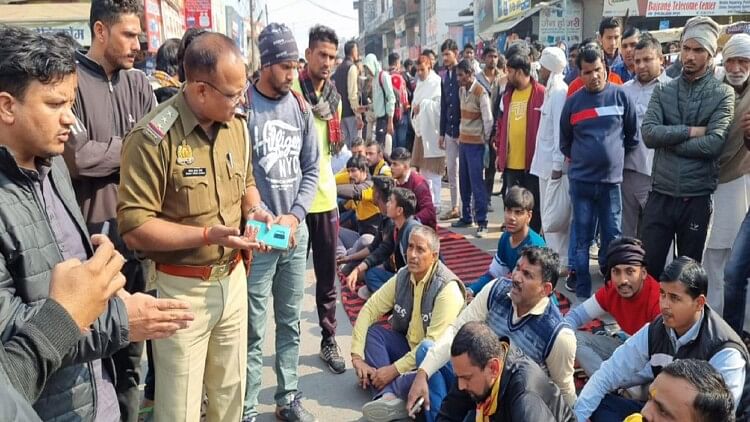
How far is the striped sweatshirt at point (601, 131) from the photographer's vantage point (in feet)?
14.8

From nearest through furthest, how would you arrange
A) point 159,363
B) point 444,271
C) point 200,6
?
point 159,363 < point 444,271 < point 200,6

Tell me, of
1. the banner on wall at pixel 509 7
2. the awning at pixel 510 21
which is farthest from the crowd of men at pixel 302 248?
the banner on wall at pixel 509 7

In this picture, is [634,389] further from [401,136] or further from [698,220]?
[401,136]

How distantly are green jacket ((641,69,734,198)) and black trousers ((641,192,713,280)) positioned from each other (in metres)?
0.07

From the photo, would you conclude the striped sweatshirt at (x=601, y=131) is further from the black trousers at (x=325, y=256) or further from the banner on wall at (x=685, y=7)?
the banner on wall at (x=685, y=7)

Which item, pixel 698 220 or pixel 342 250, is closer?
pixel 698 220

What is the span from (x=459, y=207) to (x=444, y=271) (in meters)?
4.17

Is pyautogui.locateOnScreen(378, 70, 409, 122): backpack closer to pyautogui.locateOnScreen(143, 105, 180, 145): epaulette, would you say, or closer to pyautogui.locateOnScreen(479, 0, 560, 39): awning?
pyautogui.locateOnScreen(143, 105, 180, 145): epaulette

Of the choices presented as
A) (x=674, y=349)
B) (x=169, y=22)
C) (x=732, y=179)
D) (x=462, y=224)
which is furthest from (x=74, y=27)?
(x=674, y=349)

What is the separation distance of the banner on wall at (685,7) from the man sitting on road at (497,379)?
54.6 feet

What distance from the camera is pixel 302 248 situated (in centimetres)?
315

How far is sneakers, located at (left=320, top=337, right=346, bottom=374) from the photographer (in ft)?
12.6

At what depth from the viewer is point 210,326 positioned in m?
2.33

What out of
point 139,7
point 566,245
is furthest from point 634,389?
point 139,7
